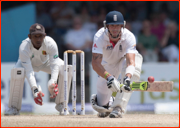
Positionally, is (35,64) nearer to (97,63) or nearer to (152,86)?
(97,63)

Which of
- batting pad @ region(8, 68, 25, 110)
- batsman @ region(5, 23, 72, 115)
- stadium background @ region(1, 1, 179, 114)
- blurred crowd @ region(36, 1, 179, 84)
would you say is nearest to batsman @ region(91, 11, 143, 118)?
batsman @ region(5, 23, 72, 115)

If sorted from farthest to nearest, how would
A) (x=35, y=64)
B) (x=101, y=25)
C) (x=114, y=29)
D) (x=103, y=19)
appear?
(x=103, y=19)
(x=101, y=25)
(x=35, y=64)
(x=114, y=29)

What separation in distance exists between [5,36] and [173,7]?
4.31 metres

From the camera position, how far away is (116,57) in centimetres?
471

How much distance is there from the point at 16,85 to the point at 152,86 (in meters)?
2.11

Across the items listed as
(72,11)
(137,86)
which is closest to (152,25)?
(72,11)

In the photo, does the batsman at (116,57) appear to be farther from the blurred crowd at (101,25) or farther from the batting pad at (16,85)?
the blurred crowd at (101,25)

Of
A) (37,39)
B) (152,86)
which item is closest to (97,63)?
(152,86)

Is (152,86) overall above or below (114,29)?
below

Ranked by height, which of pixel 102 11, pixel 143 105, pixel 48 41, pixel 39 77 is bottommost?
pixel 143 105

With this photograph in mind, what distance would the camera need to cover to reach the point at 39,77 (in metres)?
6.79

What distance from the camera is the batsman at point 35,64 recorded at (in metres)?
5.11

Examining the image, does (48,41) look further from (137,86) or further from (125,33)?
(137,86)

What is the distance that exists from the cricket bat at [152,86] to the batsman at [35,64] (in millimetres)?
1321
